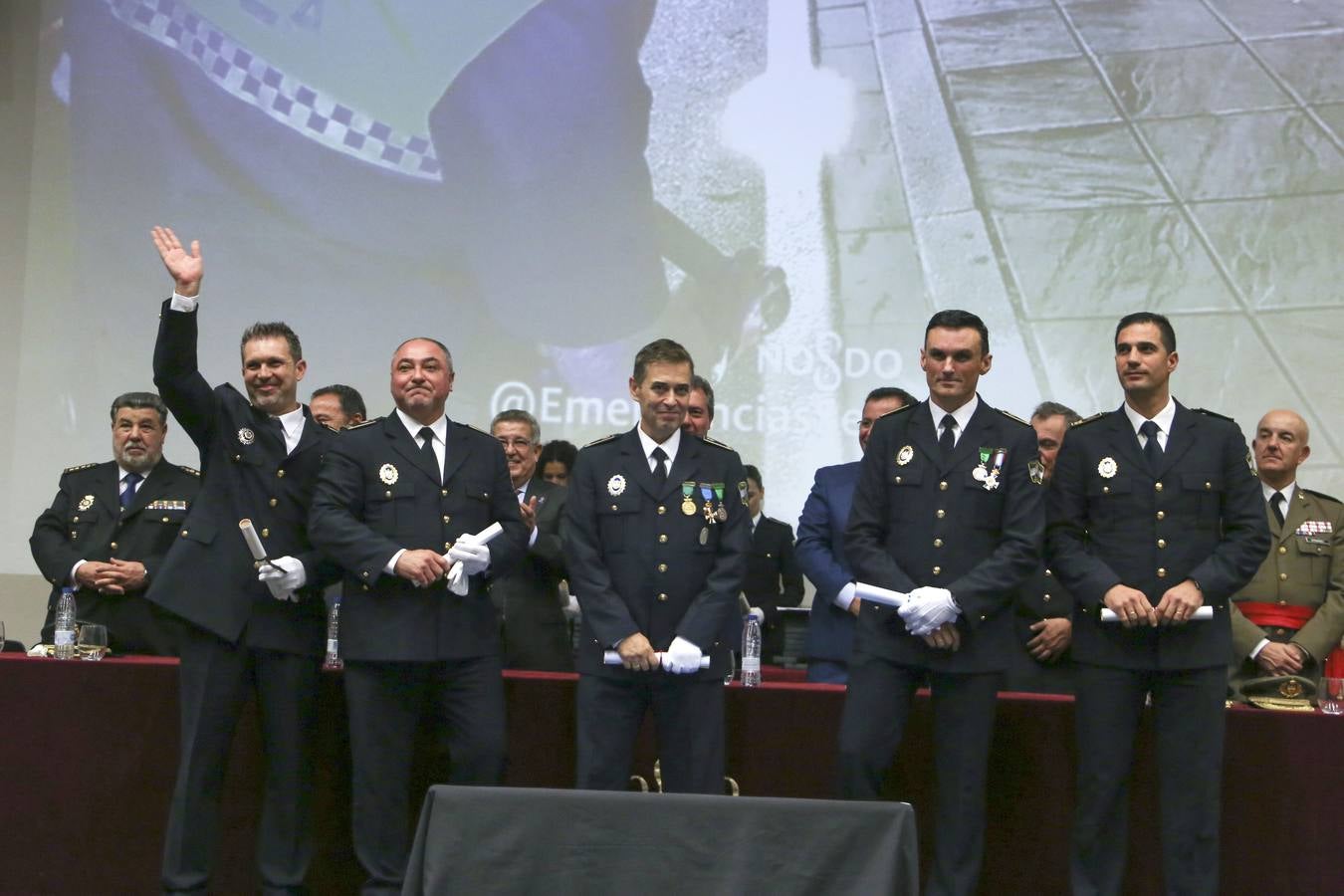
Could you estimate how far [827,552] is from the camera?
4.30 metres

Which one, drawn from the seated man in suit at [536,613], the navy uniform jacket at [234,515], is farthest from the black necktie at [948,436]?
the navy uniform jacket at [234,515]

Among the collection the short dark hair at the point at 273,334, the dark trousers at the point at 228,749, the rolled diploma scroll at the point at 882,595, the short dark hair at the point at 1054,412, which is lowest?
the dark trousers at the point at 228,749

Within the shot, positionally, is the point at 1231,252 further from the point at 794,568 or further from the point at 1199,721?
the point at 1199,721

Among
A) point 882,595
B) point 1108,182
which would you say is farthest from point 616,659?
point 1108,182

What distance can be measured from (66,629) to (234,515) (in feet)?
2.65

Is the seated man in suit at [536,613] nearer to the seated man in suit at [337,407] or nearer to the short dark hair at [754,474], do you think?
the seated man in suit at [337,407]

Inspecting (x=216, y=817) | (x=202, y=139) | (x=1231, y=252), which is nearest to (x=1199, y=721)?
(x=216, y=817)

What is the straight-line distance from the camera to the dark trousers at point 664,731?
11.9 ft

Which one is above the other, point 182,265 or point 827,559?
point 182,265

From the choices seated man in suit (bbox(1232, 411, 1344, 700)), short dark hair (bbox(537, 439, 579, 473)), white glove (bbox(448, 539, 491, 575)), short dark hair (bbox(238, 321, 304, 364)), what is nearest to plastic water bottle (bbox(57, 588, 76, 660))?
short dark hair (bbox(238, 321, 304, 364))

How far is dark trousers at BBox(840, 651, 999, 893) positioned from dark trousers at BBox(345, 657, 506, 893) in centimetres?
97

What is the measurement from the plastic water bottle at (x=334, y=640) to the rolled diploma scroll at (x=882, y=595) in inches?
59.7

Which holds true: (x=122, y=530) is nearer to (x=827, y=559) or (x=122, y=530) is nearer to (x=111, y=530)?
(x=111, y=530)

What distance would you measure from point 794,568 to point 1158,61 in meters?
2.72
